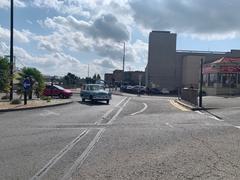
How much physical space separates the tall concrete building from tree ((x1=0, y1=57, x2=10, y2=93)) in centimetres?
7755

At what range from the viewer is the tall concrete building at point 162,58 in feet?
348

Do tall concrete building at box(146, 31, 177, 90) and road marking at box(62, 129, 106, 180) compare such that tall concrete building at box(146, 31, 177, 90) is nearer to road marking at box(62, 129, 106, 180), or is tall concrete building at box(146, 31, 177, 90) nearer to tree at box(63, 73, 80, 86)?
tree at box(63, 73, 80, 86)

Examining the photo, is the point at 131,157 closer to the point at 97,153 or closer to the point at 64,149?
the point at 97,153

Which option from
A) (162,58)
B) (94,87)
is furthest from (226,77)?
(162,58)

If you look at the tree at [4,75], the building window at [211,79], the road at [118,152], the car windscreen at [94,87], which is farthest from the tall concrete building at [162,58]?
the road at [118,152]

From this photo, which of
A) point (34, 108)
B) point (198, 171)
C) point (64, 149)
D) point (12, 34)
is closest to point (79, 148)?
point (64, 149)

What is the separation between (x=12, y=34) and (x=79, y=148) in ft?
72.9

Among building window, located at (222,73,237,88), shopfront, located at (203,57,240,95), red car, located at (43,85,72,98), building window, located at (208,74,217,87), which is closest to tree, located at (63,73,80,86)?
building window, located at (208,74,217,87)

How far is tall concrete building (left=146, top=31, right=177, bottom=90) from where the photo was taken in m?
106

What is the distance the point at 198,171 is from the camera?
349 inches

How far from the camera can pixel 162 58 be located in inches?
4200

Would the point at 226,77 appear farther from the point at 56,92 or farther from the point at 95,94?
the point at 95,94

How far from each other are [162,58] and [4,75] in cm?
7981

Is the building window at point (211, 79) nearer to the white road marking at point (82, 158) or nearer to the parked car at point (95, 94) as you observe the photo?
the parked car at point (95, 94)
